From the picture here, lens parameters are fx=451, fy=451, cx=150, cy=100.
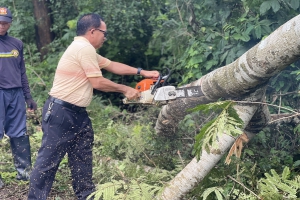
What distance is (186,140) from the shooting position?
5832 mm

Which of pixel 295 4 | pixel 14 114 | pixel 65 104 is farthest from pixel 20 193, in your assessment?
pixel 295 4

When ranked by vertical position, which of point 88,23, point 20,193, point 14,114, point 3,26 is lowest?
point 20,193

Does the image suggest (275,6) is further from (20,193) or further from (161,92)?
(20,193)

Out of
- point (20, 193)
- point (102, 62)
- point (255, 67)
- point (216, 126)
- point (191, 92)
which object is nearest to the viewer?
point (216, 126)

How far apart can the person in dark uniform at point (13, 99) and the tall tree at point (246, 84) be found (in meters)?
2.04

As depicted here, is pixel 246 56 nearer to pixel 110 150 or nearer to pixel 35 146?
pixel 110 150

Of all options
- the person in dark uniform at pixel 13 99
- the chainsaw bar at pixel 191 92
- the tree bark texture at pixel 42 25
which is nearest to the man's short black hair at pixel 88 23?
the chainsaw bar at pixel 191 92

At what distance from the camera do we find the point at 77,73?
14.9 feet

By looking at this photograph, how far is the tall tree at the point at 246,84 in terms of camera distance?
3.85 meters

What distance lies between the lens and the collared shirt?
14.6ft

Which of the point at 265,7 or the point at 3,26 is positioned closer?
the point at 265,7

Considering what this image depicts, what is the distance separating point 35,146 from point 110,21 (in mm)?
3538

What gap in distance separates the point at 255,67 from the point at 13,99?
124 inches

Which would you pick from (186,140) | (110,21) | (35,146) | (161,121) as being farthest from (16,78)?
(110,21)
